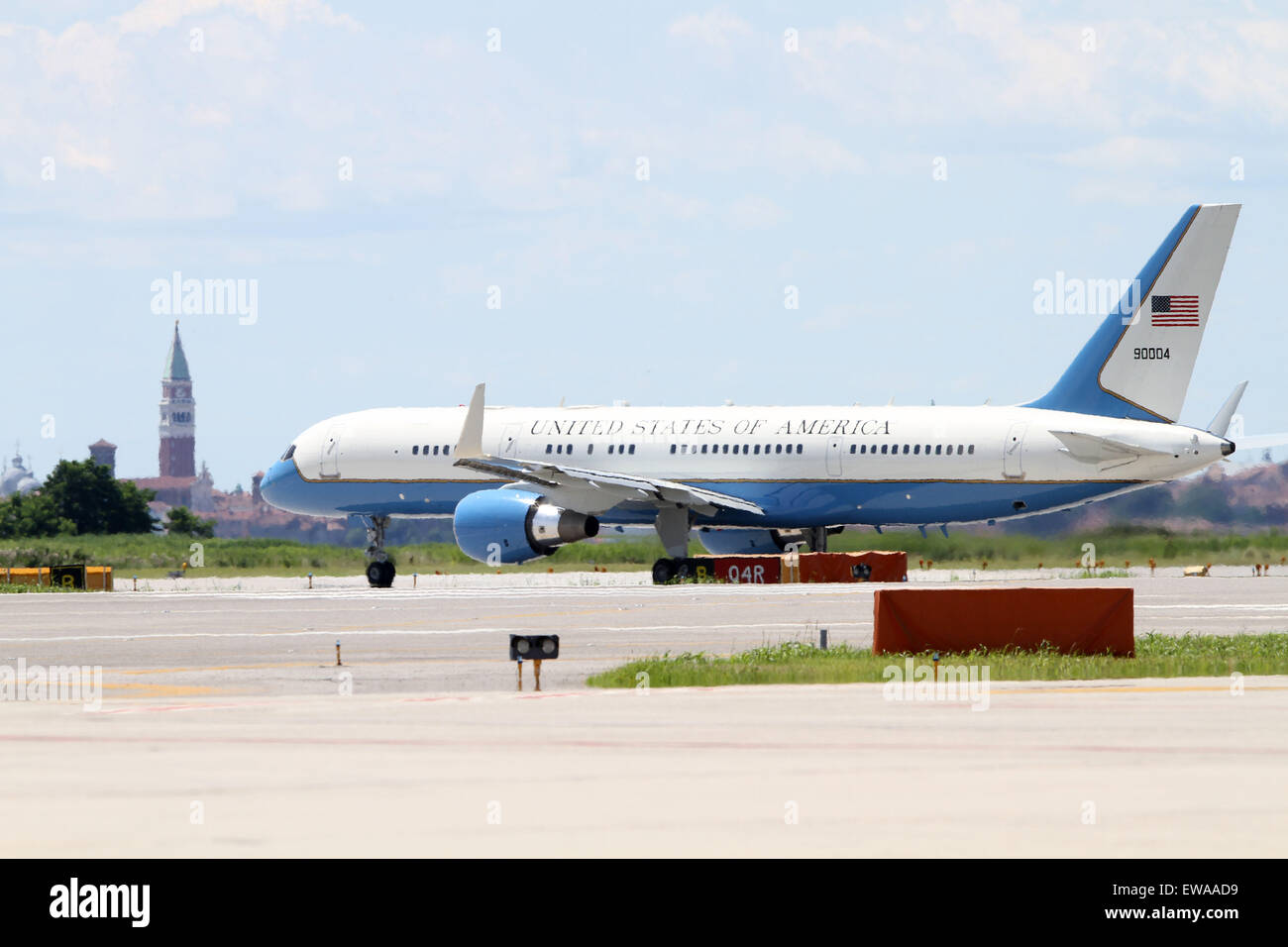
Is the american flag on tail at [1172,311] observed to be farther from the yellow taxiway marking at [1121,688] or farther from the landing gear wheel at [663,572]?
the yellow taxiway marking at [1121,688]

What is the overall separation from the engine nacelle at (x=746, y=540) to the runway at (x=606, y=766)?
2978cm

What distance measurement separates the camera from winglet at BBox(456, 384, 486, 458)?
49.9 m

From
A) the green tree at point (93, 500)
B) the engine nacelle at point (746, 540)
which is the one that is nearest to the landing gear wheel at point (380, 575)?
the engine nacelle at point (746, 540)

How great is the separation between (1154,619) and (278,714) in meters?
20.6

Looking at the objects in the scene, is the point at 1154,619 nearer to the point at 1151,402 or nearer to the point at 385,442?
the point at 1151,402

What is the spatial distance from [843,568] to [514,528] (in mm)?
9192

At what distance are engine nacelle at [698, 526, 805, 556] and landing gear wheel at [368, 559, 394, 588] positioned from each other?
Result: 9621 mm

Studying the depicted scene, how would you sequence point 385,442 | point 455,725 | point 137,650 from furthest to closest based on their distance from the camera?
point 385,442 → point 137,650 → point 455,725

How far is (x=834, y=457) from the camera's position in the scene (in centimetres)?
5266

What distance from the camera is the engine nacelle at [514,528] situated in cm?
5166

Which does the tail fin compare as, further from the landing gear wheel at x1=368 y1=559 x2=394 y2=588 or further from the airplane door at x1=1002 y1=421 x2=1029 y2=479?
the landing gear wheel at x1=368 y1=559 x2=394 y2=588

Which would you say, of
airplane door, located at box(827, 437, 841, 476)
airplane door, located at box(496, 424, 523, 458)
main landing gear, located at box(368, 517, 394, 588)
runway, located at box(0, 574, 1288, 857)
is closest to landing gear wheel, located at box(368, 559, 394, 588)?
main landing gear, located at box(368, 517, 394, 588)

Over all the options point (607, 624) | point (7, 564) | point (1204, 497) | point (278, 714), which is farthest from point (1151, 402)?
point (7, 564)
